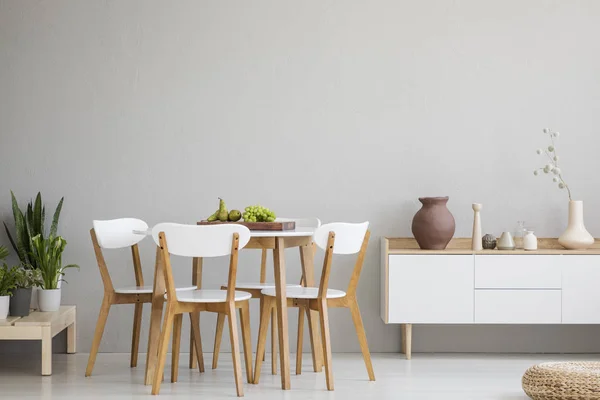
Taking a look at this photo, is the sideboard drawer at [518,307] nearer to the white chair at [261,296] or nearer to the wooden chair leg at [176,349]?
the white chair at [261,296]

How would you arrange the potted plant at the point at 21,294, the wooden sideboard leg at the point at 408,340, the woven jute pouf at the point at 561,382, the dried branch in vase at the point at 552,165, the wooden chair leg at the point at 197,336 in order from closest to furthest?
the woven jute pouf at the point at 561,382
the wooden chair leg at the point at 197,336
the potted plant at the point at 21,294
the wooden sideboard leg at the point at 408,340
the dried branch in vase at the point at 552,165

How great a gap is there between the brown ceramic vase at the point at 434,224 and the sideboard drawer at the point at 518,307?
1.34 ft

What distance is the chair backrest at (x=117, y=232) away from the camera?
4625 millimetres

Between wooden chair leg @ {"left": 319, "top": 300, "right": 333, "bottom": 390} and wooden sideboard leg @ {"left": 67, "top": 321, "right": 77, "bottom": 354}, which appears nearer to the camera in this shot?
wooden chair leg @ {"left": 319, "top": 300, "right": 333, "bottom": 390}

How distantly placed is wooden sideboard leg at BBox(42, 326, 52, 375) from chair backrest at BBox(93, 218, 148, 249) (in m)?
0.57

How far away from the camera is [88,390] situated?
4.15 m

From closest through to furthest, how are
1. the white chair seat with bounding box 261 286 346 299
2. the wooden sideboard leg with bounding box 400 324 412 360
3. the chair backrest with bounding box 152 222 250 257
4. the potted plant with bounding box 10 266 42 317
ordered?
the chair backrest with bounding box 152 222 250 257, the white chair seat with bounding box 261 286 346 299, the potted plant with bounding box 10 266 42 317, the wooden sideboard leg with bounding box 400 324 412 360

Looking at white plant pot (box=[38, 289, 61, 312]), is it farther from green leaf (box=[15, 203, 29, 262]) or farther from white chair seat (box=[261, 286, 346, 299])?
white chair seat (box=[261, 286, 346, 299])

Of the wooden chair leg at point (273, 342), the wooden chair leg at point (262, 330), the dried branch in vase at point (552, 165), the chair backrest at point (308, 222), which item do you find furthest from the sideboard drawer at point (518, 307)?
the wooden chair leg at point (262, 330)

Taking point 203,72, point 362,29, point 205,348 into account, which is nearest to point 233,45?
point 203,72

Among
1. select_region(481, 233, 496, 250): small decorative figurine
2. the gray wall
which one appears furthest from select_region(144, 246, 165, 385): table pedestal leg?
select_region(481, 233, 496, 250): small decorative figurine

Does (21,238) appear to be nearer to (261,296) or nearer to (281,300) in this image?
(261,296)

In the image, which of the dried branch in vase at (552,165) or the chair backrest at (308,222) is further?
the dried branch in vase at (552,165)

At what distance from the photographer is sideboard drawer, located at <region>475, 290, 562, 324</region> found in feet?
16.3
